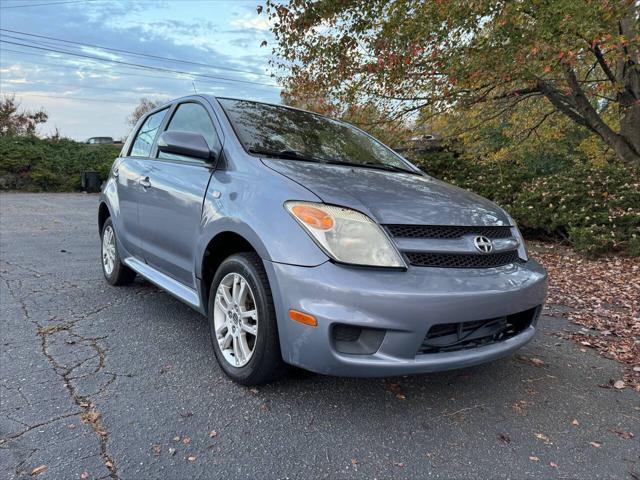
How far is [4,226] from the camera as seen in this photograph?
8500 millimetres

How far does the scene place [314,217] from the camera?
223cm

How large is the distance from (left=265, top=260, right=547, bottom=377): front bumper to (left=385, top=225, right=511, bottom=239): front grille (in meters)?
0.19

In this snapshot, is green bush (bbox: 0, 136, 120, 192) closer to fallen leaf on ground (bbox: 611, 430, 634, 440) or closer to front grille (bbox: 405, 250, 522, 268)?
front grille (bbox: 405, 250, 522, 268)

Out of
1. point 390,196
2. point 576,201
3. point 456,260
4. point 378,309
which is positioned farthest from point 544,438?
point 576,201

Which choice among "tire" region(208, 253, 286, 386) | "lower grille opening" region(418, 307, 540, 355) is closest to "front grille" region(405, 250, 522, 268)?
"lower grille opening" region(418, 307, 540, 355)

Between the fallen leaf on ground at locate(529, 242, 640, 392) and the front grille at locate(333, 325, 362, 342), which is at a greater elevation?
the front grille at locate(333, 325, 362, 342)

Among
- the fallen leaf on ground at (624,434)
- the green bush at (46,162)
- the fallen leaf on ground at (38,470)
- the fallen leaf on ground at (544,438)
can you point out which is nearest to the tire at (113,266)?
the fallen leaf on ground at (38,470)

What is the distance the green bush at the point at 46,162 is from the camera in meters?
16.1

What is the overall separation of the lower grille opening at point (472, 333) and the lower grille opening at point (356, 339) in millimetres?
221

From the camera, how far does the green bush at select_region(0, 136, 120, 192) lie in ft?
53.0

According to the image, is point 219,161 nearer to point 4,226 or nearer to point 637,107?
point 4,226

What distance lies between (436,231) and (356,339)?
69cm

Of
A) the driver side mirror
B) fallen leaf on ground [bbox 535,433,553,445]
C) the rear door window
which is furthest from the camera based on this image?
the rear door window

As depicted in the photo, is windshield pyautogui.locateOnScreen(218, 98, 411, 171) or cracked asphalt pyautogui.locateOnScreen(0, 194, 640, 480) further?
windshield pyautogui.locateOnScreen(218, 98, 411, 171)
